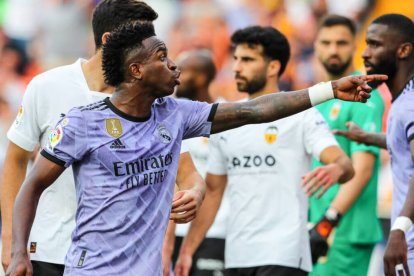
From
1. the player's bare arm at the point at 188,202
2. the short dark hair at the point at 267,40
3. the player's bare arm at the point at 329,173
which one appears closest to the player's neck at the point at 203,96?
the short dark hair at the point at 267,40

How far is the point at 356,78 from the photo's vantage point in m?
5.33

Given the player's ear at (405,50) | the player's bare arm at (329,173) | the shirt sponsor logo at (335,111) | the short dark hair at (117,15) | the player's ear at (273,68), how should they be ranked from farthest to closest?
the shirt sponsor logo at (335,111), the player's ear at (273,68), the player's ear at (405,50), the player's bare arm at (329,173), the short dark hair at (117,15)

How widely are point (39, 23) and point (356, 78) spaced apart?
13793mm

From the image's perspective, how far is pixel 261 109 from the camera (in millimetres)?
5586

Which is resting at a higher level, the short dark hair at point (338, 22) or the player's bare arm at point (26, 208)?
the short dark hair at point (338, 22)

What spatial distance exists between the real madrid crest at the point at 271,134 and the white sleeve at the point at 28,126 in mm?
2083

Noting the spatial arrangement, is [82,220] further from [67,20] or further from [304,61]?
[67,20]

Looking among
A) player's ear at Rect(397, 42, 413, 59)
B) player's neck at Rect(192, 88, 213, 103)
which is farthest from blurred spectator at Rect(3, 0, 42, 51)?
player's ear at Rect(397, 42, 413, 59)

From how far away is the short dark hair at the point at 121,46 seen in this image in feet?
18.0

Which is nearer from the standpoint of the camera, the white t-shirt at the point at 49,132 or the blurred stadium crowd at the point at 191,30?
the white t-shirt at the point at 49,132

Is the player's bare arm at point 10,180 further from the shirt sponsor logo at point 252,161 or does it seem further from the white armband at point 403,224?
the white armband at point 403,224

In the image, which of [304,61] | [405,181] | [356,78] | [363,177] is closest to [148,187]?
[356,78]

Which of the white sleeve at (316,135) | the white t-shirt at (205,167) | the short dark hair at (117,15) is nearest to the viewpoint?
the short dark hair at (117,15)

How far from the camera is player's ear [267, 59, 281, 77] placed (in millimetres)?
8141
